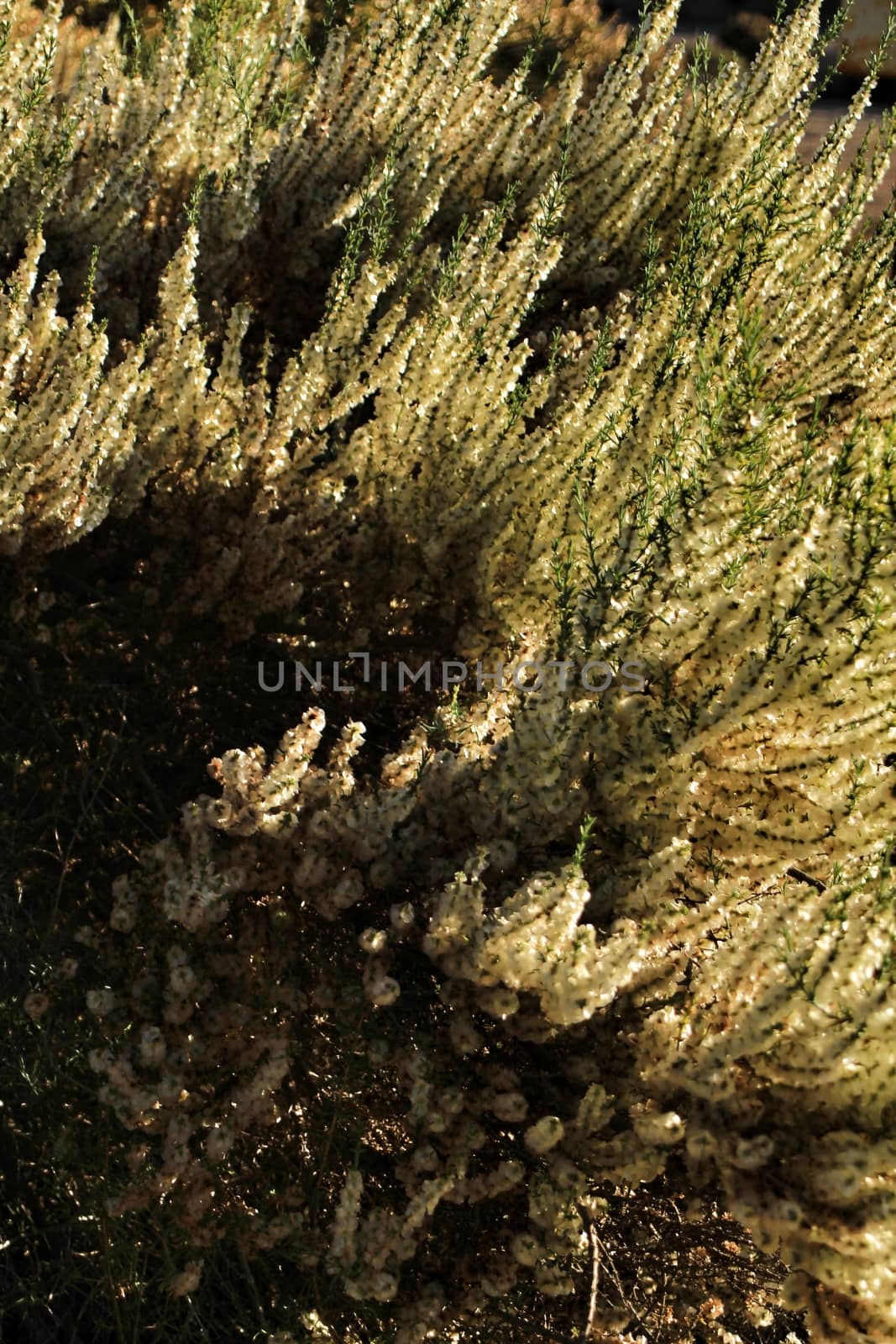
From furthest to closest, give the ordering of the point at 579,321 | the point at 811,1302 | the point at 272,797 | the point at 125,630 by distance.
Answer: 1. the point at 579,321
2. the point at 125,630
3. the point at 272,797
4. the point at 811,1302

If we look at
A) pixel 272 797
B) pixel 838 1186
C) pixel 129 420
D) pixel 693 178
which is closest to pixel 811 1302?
pixel 838 1186

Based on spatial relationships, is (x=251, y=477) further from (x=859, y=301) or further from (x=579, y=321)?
(x=859, y=301)

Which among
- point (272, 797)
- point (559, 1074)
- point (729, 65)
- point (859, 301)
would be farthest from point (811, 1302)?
point (729, 65)

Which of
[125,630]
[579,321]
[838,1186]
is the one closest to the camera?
[838,1186]

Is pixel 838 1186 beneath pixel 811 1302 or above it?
above

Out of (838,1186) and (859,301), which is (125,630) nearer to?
(838,1186)

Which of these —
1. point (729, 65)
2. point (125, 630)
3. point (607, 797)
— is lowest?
point (125, 630)

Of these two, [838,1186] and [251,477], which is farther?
[251,477]
